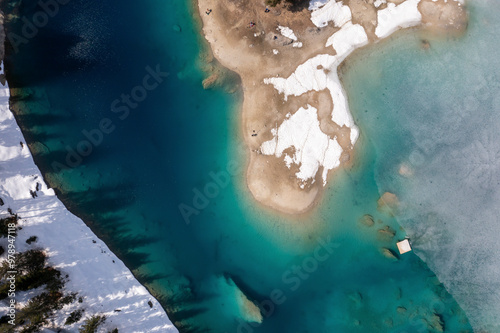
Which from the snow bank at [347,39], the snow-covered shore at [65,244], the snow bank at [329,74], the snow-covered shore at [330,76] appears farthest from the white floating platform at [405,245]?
the snow-covered shore at [65,244]

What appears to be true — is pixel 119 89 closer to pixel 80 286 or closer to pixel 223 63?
pixel 223 63

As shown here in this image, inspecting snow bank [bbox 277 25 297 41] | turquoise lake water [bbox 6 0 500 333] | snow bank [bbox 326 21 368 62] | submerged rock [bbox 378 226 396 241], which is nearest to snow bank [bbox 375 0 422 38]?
turquoise lake water [bbox 6 0 500 333]

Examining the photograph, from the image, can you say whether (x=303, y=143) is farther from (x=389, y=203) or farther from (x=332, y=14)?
(x=332, y=14)

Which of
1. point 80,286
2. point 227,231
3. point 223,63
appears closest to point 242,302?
point 227,231

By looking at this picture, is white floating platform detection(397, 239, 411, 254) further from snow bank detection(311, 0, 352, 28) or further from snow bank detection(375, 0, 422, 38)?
snow bank detection(311, 0, 352, 28)

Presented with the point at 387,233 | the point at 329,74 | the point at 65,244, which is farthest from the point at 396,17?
the point at 65,244
